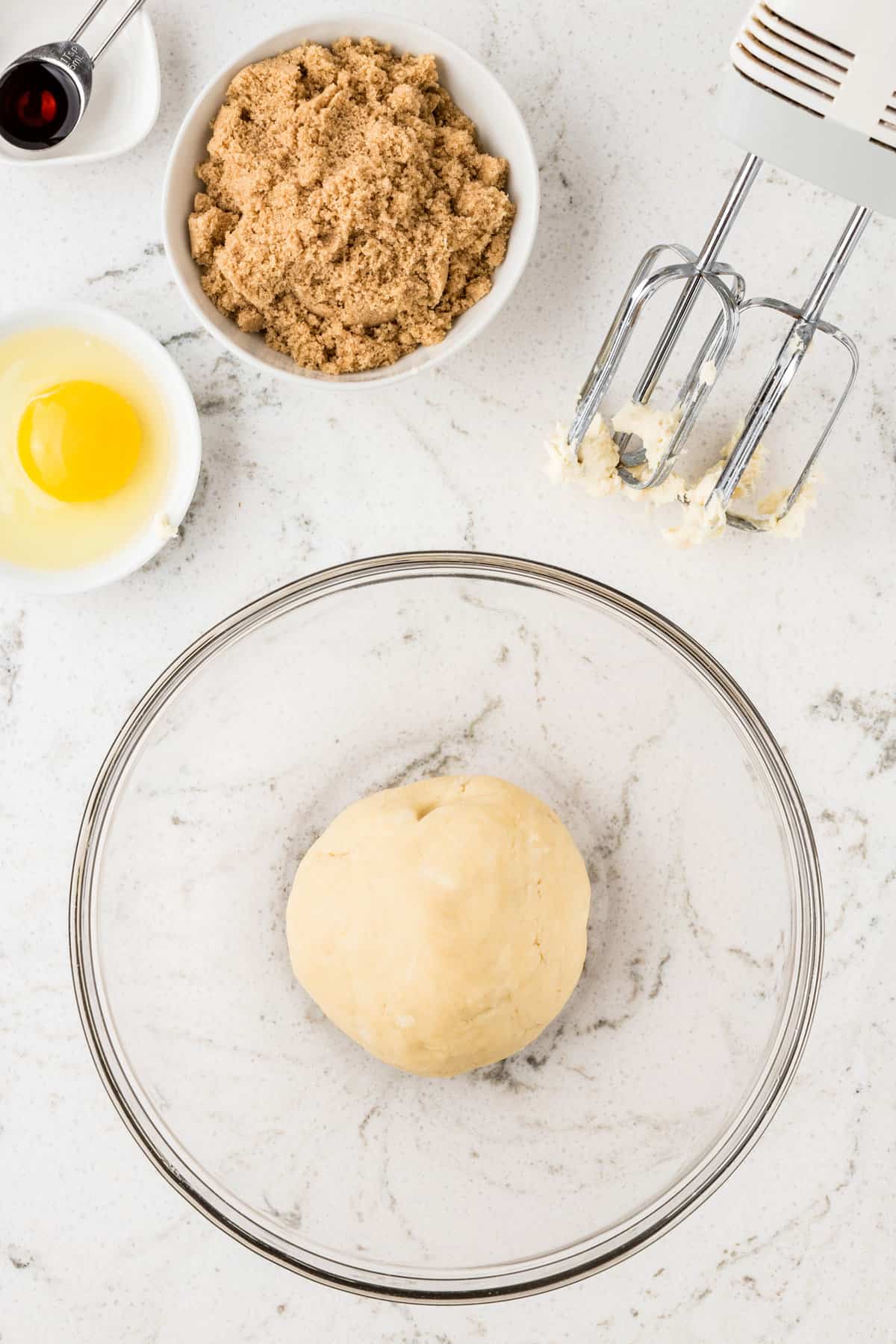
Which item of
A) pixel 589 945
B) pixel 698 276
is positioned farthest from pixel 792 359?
pixel 589 945

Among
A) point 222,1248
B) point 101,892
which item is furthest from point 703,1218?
point 101,892

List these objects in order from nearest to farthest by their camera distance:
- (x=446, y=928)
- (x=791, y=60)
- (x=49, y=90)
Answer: (x=791, y=60) → (x=446, y=928) → (x=49, y=90)

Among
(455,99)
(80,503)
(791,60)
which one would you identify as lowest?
(80,503)

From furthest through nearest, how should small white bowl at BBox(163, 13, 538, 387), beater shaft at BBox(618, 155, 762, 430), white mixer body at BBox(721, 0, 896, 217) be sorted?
1. small white bowl at BBox(163, 13, 538, 387)
2. beater shaft at BBox(618, 155, 762, 430)
3. white mixer body at BBox(721, 0, 896, 217)

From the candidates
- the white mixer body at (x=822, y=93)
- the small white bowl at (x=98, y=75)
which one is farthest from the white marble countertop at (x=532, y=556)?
the white mixer body at (x=822, y=93)

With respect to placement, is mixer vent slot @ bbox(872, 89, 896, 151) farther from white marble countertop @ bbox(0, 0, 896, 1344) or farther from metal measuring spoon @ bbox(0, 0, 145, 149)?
metal measuring spoon @ bbox(0, 0, 145, 149)

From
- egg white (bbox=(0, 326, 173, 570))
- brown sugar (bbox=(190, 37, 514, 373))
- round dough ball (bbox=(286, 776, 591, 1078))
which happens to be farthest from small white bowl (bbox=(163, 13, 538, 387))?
round dough ball (bbox=(286, 776, 591, 1078))

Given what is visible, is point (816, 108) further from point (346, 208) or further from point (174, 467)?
point (174, 467)
